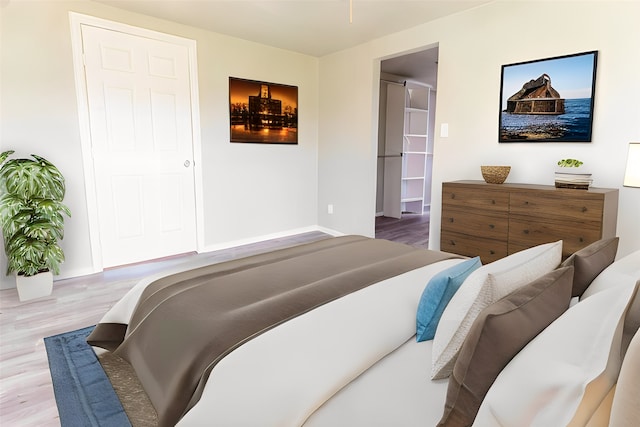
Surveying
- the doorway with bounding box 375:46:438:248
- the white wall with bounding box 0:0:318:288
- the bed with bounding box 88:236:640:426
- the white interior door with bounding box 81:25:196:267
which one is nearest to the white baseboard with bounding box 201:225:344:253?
the white wall with bounding box 0:0:318:288

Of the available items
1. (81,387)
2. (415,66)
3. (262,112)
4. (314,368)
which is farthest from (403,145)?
(314,368)

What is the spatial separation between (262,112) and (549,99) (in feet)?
10.1

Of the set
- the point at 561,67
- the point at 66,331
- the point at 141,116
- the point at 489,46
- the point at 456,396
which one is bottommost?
the point at 66,331

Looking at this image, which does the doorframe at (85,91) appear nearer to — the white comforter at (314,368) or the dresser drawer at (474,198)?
the dresser drawer at (474,198)

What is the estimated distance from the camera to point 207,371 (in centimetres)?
107

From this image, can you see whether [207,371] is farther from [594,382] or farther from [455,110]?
[455,110]

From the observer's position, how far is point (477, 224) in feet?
9.89

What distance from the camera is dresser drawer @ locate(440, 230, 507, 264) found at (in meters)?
2.91

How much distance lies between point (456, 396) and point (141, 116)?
3.82m

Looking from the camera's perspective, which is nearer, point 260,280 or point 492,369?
point 492,369

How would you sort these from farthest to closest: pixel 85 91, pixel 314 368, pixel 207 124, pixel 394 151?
pixel 394 151 < pixel 207 124 < pixel 85 91 < pixel 314 368

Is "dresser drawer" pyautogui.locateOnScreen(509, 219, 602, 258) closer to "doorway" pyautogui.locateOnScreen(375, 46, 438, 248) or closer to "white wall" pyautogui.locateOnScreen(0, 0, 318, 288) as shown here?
"doorway" pyautogui.locateOnScreen(375, 46, 438, 248)

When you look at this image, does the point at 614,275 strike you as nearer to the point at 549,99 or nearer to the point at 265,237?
the point at 549,99

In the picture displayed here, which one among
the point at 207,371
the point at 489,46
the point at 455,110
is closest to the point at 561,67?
the point at 489,46
